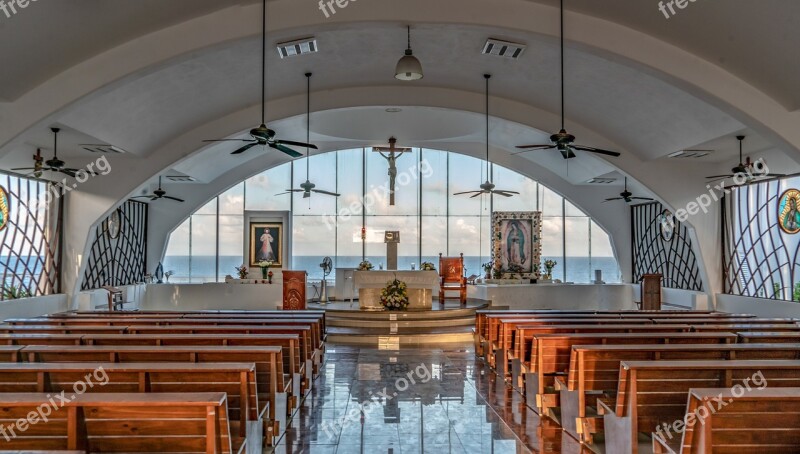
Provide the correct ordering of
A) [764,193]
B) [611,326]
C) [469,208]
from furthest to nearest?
[469,208] → [764,193] → [611,326]

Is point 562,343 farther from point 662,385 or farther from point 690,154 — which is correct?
point 690,154

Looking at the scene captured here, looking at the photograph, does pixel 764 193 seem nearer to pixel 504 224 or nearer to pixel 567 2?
pixel 504 224

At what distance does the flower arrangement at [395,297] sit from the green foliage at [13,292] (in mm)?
6370

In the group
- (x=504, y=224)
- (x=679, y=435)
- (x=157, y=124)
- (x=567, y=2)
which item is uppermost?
(x=567, y=2)

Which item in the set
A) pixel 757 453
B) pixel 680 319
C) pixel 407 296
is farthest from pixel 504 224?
pixel 757 453

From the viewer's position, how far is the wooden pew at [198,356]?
4023mm

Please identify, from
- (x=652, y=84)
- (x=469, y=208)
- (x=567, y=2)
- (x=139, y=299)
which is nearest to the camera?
(x=567, y=2)

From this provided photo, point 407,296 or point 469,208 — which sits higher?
point 469,208

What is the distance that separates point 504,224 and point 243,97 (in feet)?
26.5

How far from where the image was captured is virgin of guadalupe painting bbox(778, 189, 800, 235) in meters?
10.4

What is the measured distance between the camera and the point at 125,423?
8.75ft

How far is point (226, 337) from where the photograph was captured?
478 cm

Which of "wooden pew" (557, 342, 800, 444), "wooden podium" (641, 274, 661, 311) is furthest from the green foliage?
"wooden podium" (641, 274, 661, 311)

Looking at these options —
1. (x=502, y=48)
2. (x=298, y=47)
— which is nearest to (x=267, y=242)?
(x=298, y=47)
